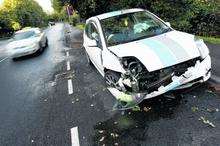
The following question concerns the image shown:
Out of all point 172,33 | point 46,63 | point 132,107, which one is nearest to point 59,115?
point 132,107

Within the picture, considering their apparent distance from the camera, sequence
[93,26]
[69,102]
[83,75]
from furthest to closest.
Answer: [83,75] → [93,26] → [69,102]

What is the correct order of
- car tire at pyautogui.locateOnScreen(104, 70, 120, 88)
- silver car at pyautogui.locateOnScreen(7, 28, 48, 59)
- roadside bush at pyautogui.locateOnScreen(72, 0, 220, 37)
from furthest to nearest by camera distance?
silver car at pyautogui.locateOnScreen(7, 28, 48, 59) < roadside bush at pyautogui.locateOnScreen(72, 0, 220, 37) < car tire at pyautogui.locateOnScreen(104, 70, 120, 88)

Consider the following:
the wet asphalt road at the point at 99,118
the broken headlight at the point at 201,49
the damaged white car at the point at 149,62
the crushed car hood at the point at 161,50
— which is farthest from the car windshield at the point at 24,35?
the broken headlight at the point at 201,49

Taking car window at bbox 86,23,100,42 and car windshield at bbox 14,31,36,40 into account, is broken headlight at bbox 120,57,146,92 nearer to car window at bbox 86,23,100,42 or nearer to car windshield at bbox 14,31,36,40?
car window at bbox 86,23,100,42

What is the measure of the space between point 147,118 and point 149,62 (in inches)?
44.6

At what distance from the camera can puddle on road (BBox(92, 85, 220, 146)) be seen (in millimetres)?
5605

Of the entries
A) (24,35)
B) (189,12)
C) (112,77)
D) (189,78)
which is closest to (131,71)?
(112,77)

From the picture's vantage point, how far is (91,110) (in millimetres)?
7297

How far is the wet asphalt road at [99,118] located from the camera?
218 inches

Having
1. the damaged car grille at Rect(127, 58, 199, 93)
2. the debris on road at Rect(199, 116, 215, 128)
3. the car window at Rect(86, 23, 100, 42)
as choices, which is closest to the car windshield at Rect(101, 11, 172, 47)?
the car window at Rect(86, 23, 100, 42)

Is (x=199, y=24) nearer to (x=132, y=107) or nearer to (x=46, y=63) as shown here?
(x=46, y=63)

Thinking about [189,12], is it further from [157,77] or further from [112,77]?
[157,77]

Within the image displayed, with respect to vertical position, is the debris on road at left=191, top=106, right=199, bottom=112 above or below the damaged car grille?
Result: below

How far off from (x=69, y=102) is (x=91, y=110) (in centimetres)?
109
